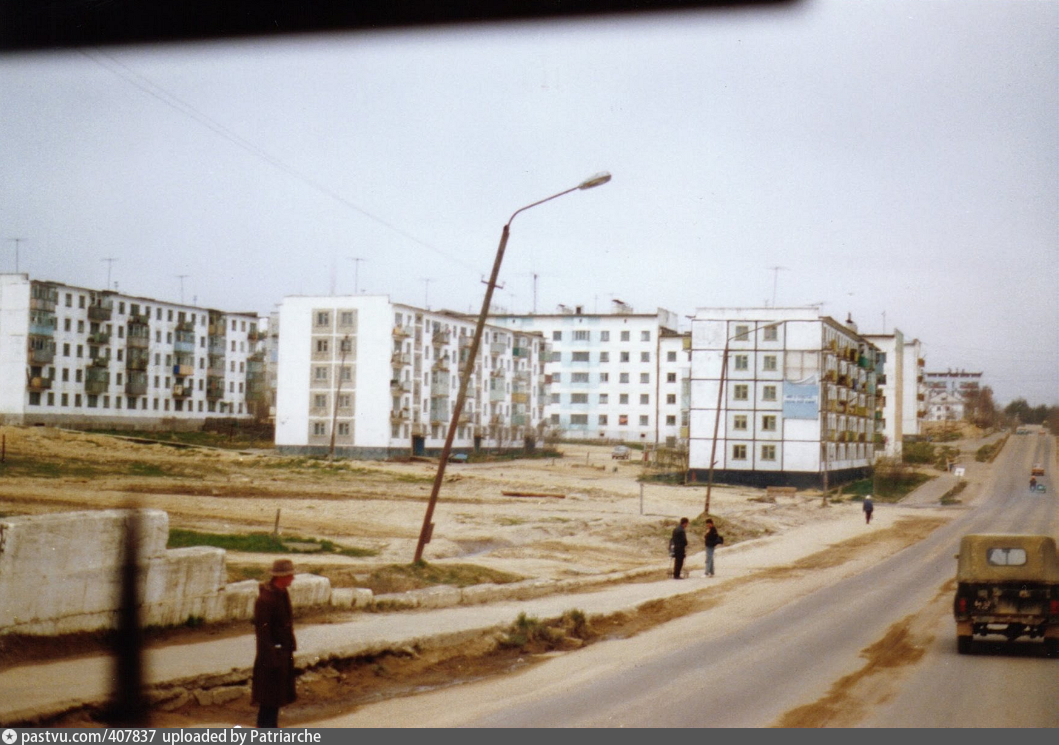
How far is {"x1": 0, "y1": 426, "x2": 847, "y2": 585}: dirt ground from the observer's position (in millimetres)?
29766

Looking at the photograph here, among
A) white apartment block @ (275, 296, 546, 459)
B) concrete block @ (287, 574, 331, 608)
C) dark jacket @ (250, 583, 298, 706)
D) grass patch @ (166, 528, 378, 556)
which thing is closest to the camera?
dark jacket @ (250, 583, 298, 706)

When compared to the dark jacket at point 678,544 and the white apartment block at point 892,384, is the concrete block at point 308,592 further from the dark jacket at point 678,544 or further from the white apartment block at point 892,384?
the white apartment block at point 892,384

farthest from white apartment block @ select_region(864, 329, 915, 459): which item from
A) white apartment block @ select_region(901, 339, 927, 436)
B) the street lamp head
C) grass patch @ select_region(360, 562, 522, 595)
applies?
the street lamp head

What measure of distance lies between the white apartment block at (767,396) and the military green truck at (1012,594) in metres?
56.9

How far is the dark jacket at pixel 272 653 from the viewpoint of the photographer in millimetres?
8367

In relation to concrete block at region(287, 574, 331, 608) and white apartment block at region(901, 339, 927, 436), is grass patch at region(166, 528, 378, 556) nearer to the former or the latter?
concrete block at region(287, 574, 331, 608)

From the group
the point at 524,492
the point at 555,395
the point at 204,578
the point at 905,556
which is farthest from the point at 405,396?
the point at 204,578

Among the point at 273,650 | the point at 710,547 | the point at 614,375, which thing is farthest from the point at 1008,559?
the point at 614,375

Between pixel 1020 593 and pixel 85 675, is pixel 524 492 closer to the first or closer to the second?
pixel 1020 593

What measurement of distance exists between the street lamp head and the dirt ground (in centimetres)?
875

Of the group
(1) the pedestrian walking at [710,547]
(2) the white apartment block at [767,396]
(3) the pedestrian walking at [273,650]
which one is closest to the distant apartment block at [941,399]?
(2) the white apartment block at [767,396]

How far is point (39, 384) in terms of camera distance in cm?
6719

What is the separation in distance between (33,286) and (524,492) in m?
32.9

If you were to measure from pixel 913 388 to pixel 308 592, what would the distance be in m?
120
